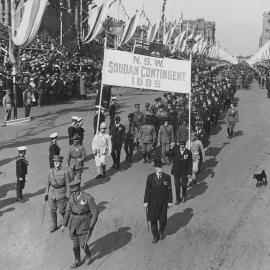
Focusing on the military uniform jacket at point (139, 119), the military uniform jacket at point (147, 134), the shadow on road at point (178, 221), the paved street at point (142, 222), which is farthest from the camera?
the military uniform jacket at point (139, 119)

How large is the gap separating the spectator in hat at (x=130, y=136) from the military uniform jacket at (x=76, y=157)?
129 inches

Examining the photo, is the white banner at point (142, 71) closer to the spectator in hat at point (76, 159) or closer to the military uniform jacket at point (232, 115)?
the spectator in hat at point (76, 159)

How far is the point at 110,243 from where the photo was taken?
900 cm

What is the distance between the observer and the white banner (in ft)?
41.7

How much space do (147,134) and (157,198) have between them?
5581 mm

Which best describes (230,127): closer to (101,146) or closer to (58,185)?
(101,146)

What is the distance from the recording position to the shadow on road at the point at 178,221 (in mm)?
9656

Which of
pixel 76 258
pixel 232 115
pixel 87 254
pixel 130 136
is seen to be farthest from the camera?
pixel 232 115

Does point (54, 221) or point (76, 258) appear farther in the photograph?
point (54, 221)

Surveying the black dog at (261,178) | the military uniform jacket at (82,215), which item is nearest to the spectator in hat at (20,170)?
the military uniform jacket at (82,215)

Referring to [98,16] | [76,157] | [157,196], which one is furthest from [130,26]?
[157,196]

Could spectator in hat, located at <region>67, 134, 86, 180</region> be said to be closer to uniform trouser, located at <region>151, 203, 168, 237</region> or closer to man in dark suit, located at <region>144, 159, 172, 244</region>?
man in dark suit, located at <region>144, 159, 172, 244</region>

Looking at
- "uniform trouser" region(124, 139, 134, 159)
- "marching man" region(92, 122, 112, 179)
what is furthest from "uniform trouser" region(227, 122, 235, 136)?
"marching man" region(92, 122, 112, 179)

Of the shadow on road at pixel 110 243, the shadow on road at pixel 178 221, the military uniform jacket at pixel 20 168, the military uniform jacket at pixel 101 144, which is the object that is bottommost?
the shadow on road at pixel 110 243
